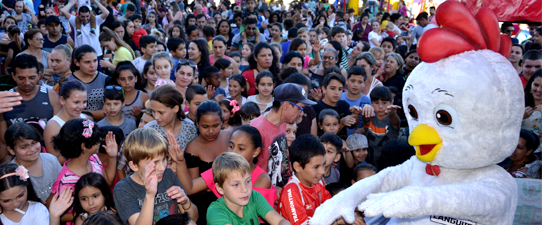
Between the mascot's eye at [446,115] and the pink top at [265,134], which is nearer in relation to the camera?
the mascot's eye at [446,115]

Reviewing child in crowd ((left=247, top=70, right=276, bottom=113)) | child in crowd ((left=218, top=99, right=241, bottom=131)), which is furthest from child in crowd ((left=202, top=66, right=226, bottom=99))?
child in crowd ((left=218, top=99, right=241, bottom=131))

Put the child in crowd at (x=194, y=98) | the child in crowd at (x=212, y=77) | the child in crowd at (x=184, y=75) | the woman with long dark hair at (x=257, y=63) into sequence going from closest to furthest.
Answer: the child in crowd at (x=194, y=98) → the child in crowd at (x=184, y=75) → the child in crowd at (x=212, y=77) → the woman with long dark hair at (x=257, y=63)

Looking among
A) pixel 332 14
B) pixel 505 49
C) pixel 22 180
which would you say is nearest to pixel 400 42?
pixel 332 14

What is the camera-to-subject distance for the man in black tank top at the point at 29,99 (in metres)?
3.61

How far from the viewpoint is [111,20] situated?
26.4ft

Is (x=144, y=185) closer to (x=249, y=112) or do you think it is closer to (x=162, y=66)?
(x=249, y=112)

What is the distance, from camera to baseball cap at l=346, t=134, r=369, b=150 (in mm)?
3877

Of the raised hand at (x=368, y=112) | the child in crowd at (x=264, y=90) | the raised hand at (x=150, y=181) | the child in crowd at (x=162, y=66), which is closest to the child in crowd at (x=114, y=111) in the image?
Answer: the child in crowd at (x=162, y=66)

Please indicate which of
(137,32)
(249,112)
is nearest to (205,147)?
(249,112)

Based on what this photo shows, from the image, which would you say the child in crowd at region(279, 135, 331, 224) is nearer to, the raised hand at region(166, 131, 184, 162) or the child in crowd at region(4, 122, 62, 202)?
the raised hand at region(166, 131, 184, 162)

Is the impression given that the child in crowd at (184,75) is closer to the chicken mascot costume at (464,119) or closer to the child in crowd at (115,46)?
the child in crowd at (115,46)

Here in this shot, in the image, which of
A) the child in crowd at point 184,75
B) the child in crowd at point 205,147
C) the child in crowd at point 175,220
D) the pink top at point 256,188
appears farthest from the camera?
the child in crowd at point 184,75

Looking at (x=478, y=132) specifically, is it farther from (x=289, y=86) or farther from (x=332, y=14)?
(x=332, y=14)

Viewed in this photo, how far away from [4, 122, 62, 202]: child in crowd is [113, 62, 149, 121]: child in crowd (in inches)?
48.2
